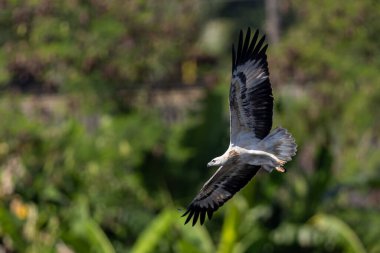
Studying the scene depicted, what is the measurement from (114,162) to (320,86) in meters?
3.82

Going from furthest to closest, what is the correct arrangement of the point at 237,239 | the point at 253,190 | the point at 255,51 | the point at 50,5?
1. the point at 50,5
2. the point at 253,190
3. the point at 237,239
4. the point at 255,51

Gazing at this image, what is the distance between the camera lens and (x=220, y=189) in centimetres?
652

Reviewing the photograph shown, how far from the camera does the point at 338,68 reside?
50.3ft

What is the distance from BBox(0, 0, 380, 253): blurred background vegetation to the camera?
11.6 m

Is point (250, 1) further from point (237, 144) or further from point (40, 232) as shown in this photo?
point (237, 144)

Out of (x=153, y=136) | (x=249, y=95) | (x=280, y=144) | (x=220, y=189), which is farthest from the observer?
(x=153, y=136)

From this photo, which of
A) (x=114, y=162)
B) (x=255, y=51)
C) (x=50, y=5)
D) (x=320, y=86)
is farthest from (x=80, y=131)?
(x=255, y=51)

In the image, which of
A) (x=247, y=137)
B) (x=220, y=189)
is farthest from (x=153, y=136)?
(x=247, y=137)

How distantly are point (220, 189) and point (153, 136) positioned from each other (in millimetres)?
6457

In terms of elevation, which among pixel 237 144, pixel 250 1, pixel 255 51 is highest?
pixel 255 51

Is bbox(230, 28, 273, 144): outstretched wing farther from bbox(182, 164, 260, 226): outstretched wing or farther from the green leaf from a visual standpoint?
the green leaf

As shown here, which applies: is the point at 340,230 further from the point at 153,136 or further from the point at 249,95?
the point at 249,95

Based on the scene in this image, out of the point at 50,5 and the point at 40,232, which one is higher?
the point at 50,5

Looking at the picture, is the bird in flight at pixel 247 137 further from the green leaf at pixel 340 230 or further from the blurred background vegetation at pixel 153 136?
the green leaf at pixel 340 230
